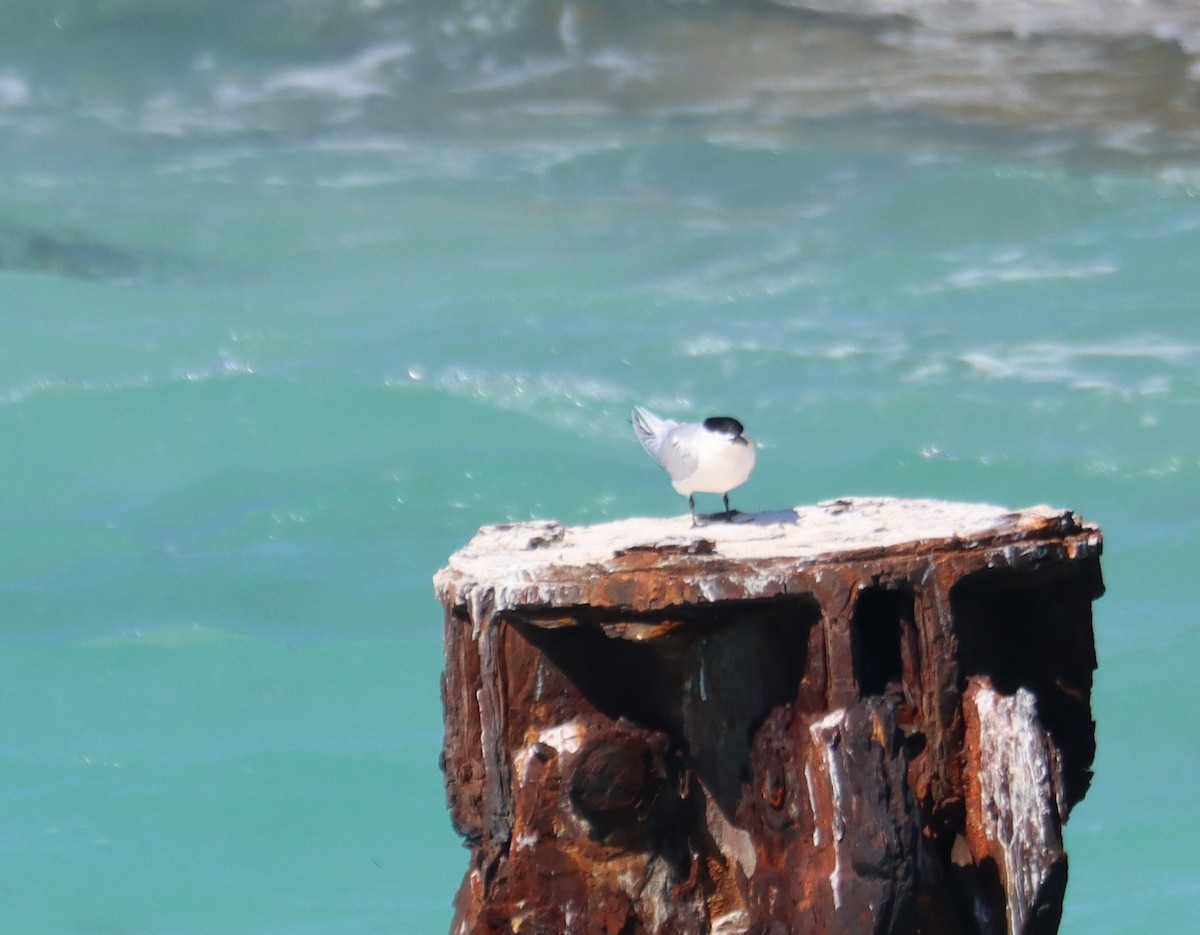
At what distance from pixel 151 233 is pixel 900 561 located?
775cm

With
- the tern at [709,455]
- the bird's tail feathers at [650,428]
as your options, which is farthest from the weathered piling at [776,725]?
the bird's tail feathers at [650,428]

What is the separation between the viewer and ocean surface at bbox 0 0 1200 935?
8844 millimetres

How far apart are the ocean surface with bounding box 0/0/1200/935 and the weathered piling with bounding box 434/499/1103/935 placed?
5.94m

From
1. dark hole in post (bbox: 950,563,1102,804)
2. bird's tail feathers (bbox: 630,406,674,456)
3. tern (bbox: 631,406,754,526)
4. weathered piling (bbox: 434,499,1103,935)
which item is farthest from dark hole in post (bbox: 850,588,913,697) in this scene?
bird's tail feathers (bbox: 630,406,674,456)

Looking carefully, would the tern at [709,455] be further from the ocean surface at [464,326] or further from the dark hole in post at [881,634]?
the ocean surface at [464,326]

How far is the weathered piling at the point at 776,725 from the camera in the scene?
2.73 meters

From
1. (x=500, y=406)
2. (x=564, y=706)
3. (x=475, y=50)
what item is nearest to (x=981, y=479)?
(x=500, y=406)

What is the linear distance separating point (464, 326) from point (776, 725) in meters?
7.15

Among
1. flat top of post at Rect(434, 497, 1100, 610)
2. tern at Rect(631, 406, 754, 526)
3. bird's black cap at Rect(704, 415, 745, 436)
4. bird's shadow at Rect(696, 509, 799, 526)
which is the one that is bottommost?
flat top of post at Rect(434, 497, 1100, 610)

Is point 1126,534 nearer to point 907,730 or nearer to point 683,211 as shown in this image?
point 683,211

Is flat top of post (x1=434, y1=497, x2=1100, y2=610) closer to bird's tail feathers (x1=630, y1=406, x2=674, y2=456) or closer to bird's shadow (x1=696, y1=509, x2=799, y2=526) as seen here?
bird's shadow (x1=696, y1=509, x2=799, y2=526)

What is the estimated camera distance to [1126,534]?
955cm

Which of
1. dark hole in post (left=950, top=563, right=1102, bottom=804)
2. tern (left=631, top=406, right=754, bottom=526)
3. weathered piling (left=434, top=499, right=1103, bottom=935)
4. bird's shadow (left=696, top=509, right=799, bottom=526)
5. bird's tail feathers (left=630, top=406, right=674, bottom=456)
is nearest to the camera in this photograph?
weathered piling (left=434, top=499, right=1103, bottom=935)

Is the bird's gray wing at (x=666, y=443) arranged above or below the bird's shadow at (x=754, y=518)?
above
